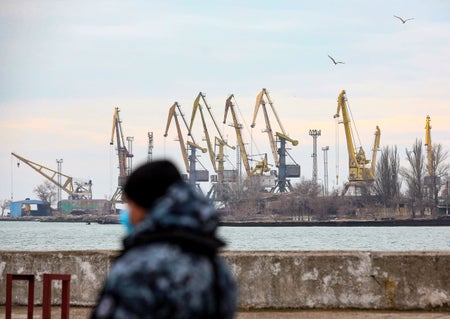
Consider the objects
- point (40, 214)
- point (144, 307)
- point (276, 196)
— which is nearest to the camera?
point (144, 307)

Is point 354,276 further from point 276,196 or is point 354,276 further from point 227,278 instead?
point 276,196

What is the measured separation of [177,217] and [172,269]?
13 cm

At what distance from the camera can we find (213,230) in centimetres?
246

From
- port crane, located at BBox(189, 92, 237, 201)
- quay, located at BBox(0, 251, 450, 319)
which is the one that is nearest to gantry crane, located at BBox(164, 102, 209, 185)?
port crane, located at BBox(189, 92, 237, 201)

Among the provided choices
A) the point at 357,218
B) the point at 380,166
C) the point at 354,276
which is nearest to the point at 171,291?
the point at 354,276

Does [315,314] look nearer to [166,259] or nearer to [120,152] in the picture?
[166,259]

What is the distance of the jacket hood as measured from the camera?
2.40 meters

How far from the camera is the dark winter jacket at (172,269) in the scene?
231 centimetres

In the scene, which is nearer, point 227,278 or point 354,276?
point 227,278

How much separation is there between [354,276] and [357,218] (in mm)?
95714

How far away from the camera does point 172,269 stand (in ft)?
7.66

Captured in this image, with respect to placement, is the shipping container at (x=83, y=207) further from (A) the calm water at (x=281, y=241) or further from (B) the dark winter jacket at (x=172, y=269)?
(B) the dark winter jacket at (x=172, y=269)

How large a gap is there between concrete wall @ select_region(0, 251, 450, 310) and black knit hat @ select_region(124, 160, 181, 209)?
5.55m

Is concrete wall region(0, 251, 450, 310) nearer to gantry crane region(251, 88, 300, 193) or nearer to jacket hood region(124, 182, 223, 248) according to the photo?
jacket hood region(124, 182, 223, 248)
